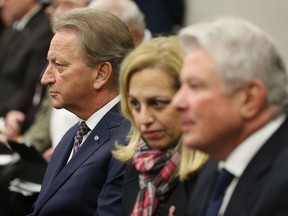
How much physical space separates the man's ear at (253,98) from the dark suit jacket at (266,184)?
0.35 ft

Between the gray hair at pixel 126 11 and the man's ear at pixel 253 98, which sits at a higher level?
the man's ear at pixel 253 98

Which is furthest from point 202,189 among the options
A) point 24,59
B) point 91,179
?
point 24,59

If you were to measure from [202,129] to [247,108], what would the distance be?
16cm

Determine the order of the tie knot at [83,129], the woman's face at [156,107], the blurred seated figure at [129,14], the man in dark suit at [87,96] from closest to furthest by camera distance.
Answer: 1. the woman's face at [156,107]
2. the man in dark suit at [87,96]
3. the tie knot at [83,129]
4. the blurred seated figure at [129,14]

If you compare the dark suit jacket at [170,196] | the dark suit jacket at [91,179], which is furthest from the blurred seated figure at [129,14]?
the dark suit jacket at [170,196]

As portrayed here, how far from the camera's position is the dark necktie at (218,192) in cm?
305

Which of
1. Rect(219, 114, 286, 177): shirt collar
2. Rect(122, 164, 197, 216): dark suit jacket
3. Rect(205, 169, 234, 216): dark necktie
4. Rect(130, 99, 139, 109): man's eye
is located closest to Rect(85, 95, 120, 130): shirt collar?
Rect(122, 164, 197, 216): dark suit jacket

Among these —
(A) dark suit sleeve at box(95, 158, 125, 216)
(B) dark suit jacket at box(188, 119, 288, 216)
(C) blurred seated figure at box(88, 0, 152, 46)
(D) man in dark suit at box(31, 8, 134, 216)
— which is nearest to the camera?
(B) dark suit jacket at box(188, 119, 288, 216)

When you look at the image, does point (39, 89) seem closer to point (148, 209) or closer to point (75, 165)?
point (75, 165)

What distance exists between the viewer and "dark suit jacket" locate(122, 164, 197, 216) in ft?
10.9

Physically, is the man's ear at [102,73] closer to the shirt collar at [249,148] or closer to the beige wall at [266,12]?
the shirt collar at [249,148]

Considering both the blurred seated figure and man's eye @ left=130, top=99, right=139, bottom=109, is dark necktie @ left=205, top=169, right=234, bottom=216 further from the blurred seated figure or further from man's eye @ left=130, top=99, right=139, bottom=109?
the blurred seated figure

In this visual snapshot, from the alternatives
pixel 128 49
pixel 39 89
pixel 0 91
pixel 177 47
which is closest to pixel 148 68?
pixel 177 47

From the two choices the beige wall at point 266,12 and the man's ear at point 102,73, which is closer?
the man's ear at point 102,73
